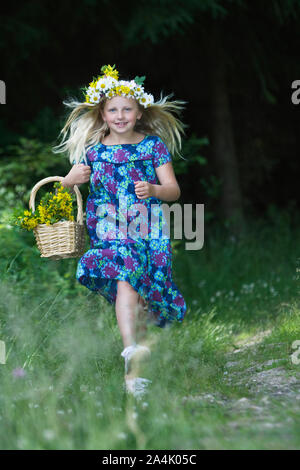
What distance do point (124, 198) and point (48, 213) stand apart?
454 mm

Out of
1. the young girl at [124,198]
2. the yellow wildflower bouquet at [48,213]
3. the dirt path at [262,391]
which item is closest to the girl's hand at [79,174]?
the young girl at [124,198]

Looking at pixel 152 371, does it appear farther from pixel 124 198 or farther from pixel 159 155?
pixel 159 155

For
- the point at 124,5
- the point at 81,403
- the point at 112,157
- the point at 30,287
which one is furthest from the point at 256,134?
the point at 81,403

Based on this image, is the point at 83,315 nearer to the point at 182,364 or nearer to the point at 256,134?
the point at 182,364

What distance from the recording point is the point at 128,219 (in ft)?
13.0

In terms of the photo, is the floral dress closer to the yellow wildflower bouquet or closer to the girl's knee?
the girl's knee

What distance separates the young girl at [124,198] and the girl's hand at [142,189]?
0.13ft

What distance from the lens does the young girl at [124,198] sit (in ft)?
12.7

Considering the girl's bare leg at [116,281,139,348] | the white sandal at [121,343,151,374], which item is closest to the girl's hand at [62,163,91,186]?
the girl's bare leg at [116,281,139,348]

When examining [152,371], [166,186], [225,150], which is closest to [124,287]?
[152,371]

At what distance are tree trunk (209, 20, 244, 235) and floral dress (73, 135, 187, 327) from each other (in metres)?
4.54

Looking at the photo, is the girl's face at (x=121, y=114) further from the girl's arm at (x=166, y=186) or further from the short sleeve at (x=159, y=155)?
the girl's arm at (x=166, y=186)

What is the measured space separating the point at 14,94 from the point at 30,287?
4.04 meters

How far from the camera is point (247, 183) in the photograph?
1005 cm
